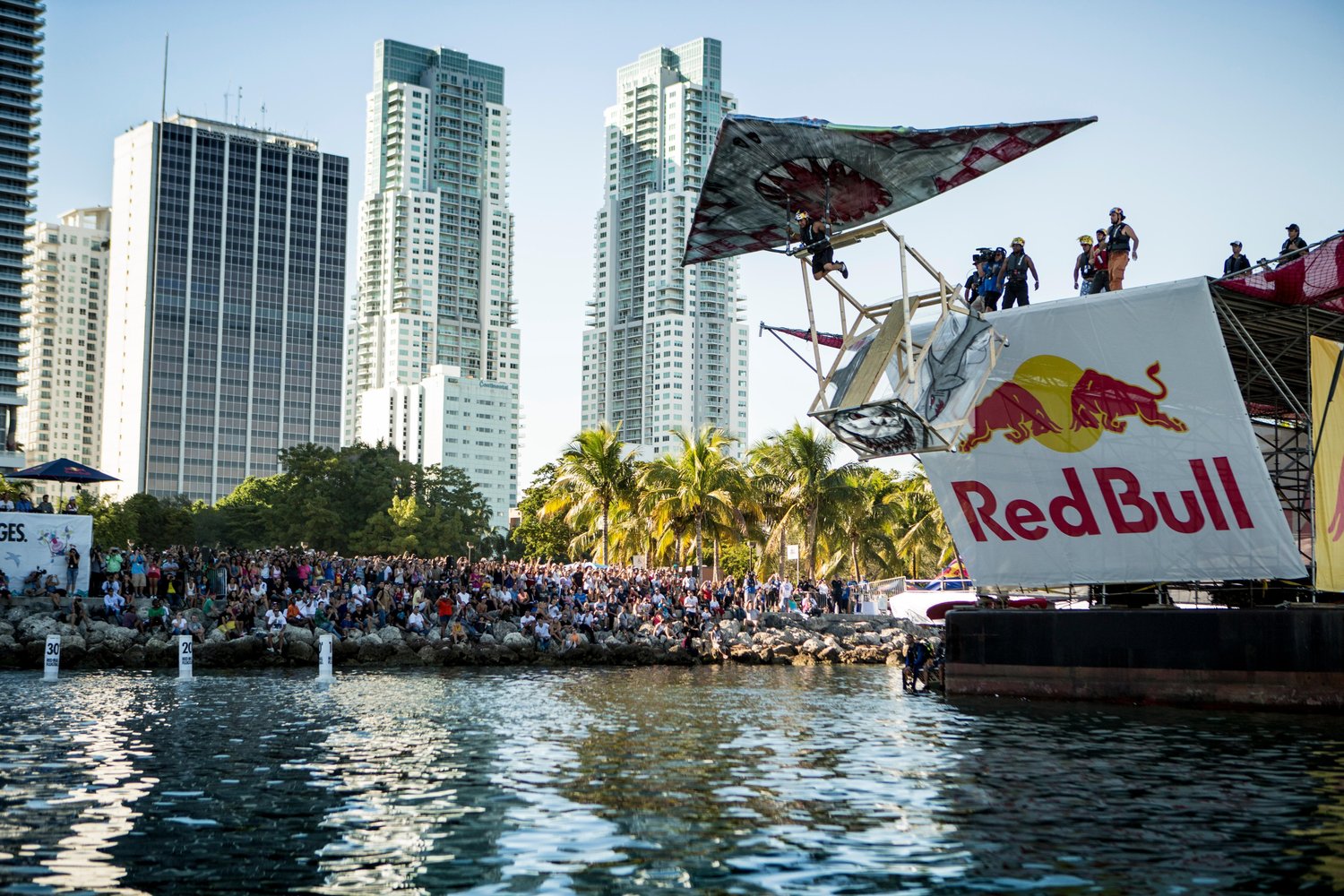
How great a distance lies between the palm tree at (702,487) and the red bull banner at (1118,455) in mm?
32602

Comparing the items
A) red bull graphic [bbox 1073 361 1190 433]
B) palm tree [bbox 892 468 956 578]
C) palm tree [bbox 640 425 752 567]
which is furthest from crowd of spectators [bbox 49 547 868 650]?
palm tree [bbox 892 468 956 578]

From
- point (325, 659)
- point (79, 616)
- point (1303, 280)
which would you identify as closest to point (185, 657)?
point (325, 659)

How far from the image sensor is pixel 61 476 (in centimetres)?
4109

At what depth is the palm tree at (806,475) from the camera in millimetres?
65625

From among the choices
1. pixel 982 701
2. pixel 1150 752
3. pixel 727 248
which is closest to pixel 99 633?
pixel 727 248

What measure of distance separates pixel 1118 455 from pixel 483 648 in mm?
21569

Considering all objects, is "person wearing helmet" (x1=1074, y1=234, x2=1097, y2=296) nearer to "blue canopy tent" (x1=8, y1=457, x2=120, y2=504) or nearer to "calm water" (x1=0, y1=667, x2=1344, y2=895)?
"calm water" (x1=0, y1=667, x2=1344, y2=895)

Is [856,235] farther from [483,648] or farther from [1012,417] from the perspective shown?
[483,648]

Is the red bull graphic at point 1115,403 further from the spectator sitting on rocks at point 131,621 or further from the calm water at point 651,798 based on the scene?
the spectator sitting on rocks at point 131,621

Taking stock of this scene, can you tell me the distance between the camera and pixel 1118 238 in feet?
87.6

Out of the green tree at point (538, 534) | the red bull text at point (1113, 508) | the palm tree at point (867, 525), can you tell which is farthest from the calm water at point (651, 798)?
the green tree at point (538, 534)

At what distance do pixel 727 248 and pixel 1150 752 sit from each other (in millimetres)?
12625

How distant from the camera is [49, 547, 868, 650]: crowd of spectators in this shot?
38531 mm

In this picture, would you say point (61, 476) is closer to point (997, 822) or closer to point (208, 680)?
point (208, 680)
